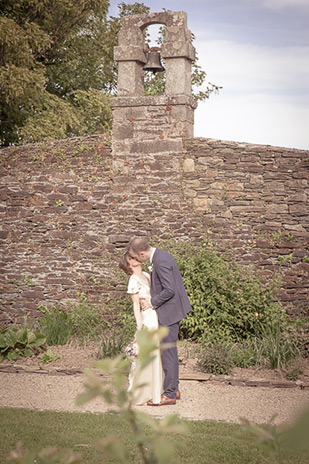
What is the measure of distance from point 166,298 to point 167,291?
8cm

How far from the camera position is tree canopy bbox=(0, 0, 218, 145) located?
12.0 m

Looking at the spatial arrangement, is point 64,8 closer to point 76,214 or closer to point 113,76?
point 113,76

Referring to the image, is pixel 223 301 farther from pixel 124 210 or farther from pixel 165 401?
pixel 165 401

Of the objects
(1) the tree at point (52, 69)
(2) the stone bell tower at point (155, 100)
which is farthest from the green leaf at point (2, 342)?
(1) the tree at point (52, 69)

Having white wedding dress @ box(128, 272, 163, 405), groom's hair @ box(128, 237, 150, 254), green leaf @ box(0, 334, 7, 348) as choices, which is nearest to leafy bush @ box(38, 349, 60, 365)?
green leaf @ box(0, 334, 7, 348)

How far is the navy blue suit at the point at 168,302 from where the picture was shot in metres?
5.76

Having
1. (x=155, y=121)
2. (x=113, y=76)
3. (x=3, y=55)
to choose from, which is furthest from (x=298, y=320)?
(x=113, y=76)

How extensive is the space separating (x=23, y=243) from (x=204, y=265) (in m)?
3.33

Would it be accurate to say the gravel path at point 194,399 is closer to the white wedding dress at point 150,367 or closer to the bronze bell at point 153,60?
the white wedding dress at point 150,367

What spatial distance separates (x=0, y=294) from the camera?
32.7ft

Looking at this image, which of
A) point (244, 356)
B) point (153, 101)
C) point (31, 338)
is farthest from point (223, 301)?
point (153, 101)

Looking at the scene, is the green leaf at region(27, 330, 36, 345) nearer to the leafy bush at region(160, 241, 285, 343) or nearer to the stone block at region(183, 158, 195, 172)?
the leafy bush at region(160, 241, 285, 343)

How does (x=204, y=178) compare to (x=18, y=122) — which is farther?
(x=18, y=122)

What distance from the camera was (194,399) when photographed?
20.0 ft
